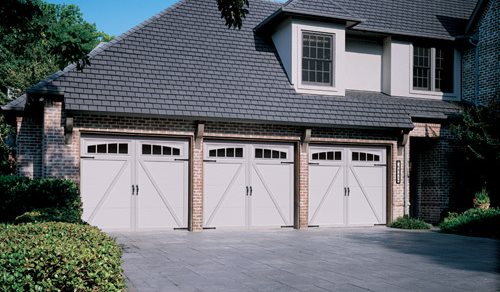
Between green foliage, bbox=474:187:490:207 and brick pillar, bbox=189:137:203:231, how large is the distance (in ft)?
28.3

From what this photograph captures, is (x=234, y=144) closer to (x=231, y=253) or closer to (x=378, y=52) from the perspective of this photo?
(x=231, y=253)

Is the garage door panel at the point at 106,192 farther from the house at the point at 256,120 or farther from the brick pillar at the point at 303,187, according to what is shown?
the brick pillar at the point at 303,187

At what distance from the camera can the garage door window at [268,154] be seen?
601 inches

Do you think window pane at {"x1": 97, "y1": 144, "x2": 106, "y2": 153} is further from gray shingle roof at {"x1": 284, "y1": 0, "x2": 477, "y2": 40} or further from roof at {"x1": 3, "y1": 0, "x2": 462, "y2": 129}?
gray shingle roof at {"x1": 284, "y1": 0, "x2": 477, "y2": 40}

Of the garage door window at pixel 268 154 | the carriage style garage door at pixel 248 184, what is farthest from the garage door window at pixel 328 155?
the garage door window at pixel 268 154

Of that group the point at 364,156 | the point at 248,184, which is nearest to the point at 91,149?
the point at 248,184

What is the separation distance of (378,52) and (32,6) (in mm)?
12046

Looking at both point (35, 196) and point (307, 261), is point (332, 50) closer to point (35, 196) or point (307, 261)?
point (307, 261)

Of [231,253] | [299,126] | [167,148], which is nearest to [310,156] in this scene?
[299,126]

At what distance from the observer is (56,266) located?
5.21 metres

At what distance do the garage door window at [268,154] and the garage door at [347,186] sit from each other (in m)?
0.91

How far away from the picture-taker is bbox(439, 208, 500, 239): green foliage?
→ 47.1 feet

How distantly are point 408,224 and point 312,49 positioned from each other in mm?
6111

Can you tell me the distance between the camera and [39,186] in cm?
1201
